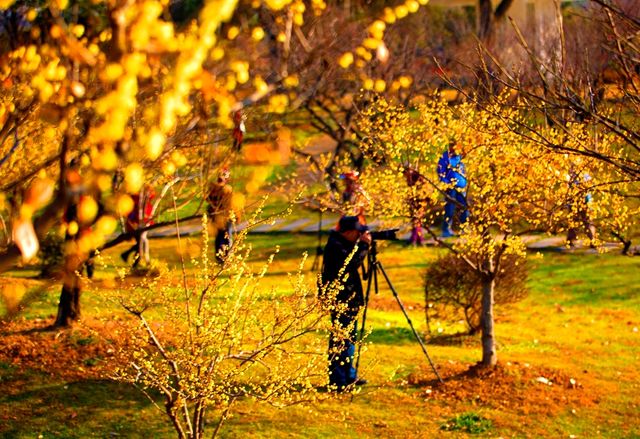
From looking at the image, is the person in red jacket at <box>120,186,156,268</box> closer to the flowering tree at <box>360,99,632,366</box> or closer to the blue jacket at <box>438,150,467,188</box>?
the flowering tree at <box>360,99,632,366</box>

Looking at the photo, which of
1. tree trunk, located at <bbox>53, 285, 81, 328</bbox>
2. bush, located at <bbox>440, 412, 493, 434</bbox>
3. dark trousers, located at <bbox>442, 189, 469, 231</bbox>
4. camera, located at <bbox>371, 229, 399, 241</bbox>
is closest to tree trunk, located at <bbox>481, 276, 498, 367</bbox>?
dark trousers, located at <bbox>442, 189, 469, 231</bbox>

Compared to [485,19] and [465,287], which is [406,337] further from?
[485,19]

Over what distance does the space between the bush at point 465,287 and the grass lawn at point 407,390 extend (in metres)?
0.52

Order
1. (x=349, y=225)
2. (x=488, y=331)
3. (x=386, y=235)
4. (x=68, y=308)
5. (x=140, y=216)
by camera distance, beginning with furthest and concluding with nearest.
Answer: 1. (x=140, y=216)
2. (x=488, y=331)
3. (x=68, y=308)
4. (x=349, y=225)
5. (x=386, y=235)

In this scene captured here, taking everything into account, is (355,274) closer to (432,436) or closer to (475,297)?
(432,436)

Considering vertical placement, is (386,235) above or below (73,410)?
above

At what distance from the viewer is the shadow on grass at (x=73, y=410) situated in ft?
31.6

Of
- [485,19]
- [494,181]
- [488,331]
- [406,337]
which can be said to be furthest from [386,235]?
[485,19]

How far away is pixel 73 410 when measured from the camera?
400 inches

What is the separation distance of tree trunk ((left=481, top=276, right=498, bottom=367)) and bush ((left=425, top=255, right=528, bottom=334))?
8.18 feet

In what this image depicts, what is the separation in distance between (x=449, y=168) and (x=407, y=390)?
9.92 ft

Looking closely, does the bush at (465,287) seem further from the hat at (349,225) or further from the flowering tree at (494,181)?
the hat at (349,225)

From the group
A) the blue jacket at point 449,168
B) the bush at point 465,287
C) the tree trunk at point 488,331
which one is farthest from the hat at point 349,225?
the bush at point 465,287

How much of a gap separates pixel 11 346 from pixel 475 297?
25.5 feet
